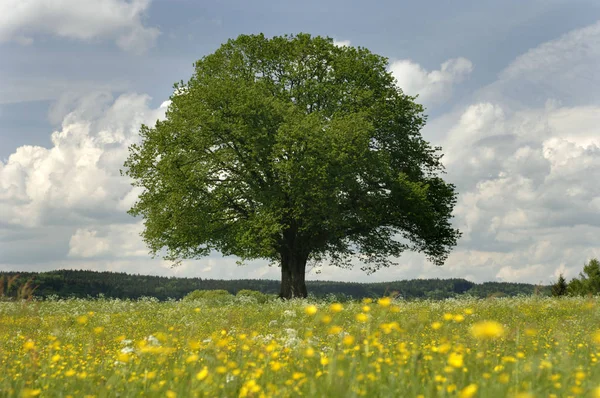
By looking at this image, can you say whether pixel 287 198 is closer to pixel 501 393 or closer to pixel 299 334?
pixel 299 334

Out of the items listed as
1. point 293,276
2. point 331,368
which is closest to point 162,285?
point 293,276

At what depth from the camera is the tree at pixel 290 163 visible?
2858 centimetres

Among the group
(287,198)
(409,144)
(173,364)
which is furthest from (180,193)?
(173,364)

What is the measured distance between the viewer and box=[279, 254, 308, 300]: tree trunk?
32.5m

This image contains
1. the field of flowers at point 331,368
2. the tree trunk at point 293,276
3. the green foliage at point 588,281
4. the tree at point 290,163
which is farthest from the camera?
the green foliage at point 588,281

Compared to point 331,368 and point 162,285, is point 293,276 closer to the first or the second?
point 331,368

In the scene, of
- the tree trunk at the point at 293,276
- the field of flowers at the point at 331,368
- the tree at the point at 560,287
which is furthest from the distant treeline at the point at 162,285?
the field of flowers at the point at 331,368

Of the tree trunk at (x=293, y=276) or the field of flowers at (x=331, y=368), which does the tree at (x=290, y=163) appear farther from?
the field of flowers at (x=331, y=368)

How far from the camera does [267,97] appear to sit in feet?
97.6

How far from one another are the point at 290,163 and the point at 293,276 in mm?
7757

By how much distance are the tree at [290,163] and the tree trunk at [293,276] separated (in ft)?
0.21

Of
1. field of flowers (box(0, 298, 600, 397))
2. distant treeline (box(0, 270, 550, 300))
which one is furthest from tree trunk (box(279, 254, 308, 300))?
field of flowers (box(0, 298, 600, 397))

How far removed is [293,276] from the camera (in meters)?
32.6

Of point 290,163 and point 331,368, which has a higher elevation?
point 290,163
